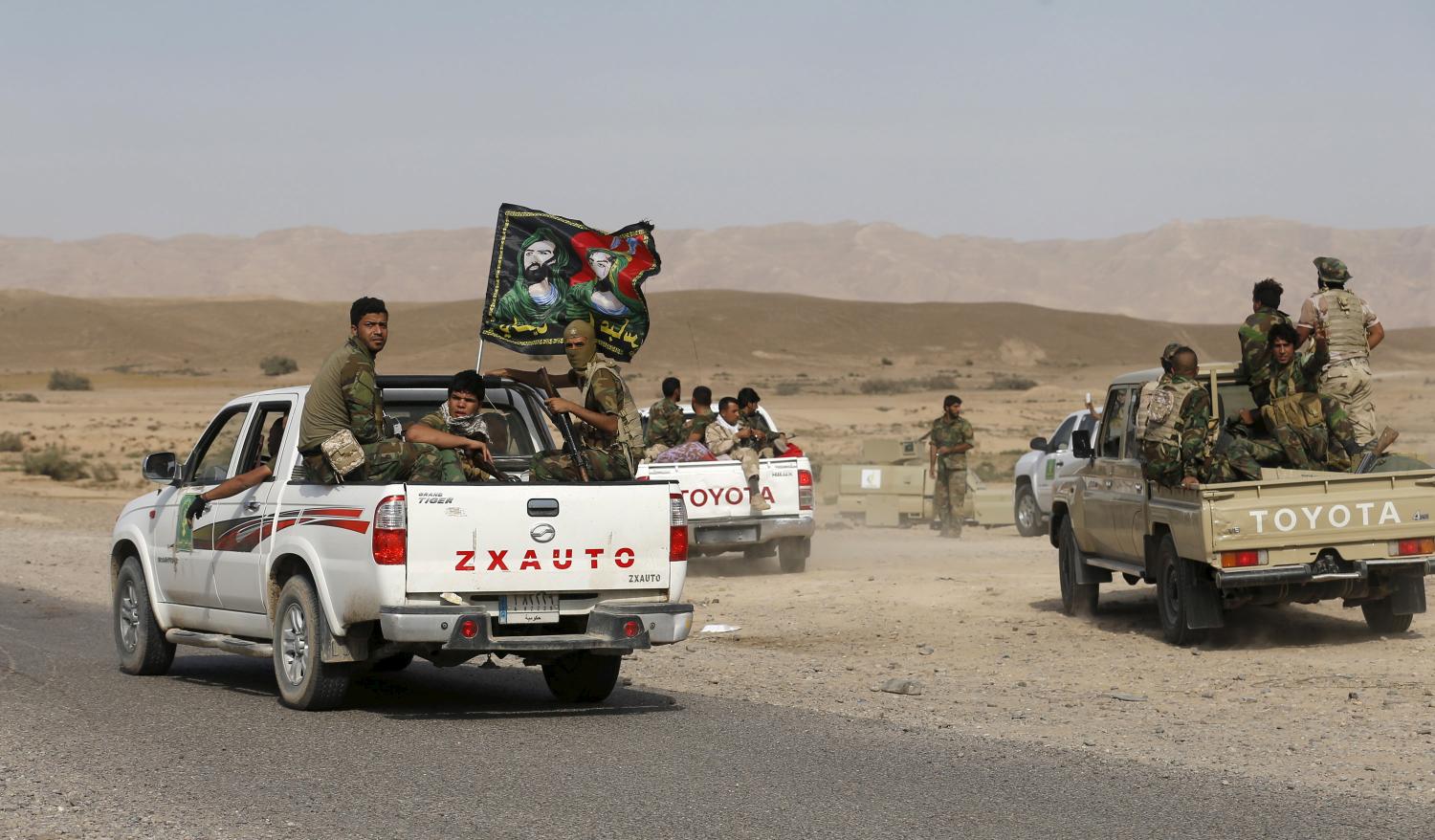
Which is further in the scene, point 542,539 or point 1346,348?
point 1346,348

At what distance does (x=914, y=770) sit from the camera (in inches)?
329

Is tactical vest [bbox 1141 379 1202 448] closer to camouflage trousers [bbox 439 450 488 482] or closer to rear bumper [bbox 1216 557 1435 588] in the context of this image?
rear bumper [bbox 1216 557 1435 588]

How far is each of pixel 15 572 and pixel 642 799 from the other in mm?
15069

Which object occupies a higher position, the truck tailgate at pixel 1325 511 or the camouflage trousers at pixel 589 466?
the camouflage trousers at pixel 589 466

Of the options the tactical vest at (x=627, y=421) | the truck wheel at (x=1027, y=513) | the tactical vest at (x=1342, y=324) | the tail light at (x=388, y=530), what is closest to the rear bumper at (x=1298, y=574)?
the tactical vest at (x=1342, y=324)

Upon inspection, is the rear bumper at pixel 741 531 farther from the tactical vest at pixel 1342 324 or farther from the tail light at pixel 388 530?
the tail light at pixel 388 530

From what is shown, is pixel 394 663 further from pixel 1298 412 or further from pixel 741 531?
pixel 741 531

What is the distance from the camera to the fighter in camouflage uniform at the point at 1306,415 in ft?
42.8

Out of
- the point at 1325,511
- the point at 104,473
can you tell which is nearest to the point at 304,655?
the point at 1325,511

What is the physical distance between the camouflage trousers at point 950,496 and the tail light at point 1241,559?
12821 mm

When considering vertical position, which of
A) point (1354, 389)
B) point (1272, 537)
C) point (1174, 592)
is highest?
point (1354, 389)

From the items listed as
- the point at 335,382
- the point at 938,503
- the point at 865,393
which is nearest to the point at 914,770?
the point at 335,382

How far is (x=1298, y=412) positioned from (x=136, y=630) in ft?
26.8

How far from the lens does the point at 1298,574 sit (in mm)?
12109
